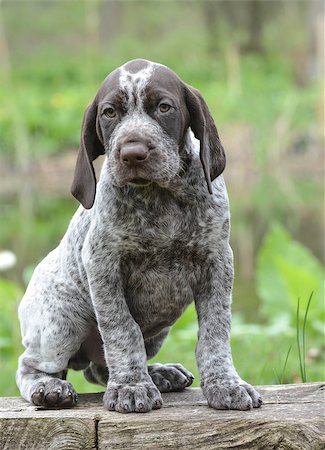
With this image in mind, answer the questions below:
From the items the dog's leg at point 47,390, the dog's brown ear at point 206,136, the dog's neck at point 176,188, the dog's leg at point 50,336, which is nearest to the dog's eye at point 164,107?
the dog's brown ear at point 206,136

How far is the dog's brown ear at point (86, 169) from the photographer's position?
3846mm

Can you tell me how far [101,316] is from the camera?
12.7ft

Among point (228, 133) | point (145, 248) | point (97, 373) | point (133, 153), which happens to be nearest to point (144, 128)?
point (133, 153)

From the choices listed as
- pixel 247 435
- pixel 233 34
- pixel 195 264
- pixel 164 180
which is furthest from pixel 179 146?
pixel 233 34

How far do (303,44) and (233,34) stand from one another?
10.9 ft

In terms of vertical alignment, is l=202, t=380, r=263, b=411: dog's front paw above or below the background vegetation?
below

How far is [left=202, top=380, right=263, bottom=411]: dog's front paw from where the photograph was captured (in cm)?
372

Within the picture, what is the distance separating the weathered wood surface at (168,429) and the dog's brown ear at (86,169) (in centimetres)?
88

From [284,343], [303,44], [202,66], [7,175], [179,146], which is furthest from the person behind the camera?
[303,44]

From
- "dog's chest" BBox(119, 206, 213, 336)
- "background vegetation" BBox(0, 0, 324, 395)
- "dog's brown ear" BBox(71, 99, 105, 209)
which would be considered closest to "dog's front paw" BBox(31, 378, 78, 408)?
"dog's chest" BBox(119, 206, 213, 336)

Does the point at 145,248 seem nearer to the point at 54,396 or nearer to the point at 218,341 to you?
the point at 218,341

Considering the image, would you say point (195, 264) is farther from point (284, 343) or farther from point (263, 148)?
point (263, 148)

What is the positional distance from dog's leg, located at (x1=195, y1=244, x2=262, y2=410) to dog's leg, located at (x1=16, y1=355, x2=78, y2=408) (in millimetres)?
567

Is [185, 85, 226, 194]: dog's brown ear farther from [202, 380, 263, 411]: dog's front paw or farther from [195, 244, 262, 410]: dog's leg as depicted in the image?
[202, 380, 263, 411]: dog's front paw
